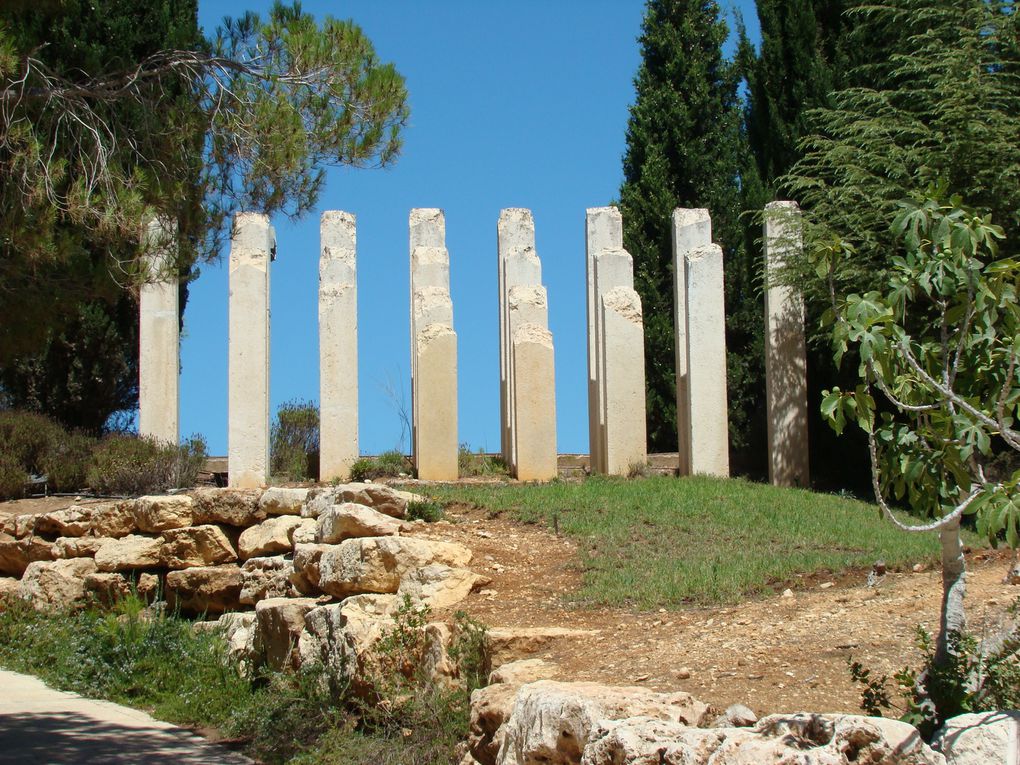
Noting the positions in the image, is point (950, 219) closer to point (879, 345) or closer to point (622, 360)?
point (879, 345)

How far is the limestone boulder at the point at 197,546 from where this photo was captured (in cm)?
1209

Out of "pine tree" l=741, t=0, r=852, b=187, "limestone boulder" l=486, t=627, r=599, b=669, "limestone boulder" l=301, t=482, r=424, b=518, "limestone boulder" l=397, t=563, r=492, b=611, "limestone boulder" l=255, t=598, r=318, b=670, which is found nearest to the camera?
"limestone boulder" l=486, t=627, r=599, b=669

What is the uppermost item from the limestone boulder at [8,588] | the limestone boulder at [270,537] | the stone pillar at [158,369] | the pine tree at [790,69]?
the pine tree at [790,69]

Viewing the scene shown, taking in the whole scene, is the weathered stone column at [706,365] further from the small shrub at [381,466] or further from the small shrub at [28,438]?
the small shrub at [28,438]

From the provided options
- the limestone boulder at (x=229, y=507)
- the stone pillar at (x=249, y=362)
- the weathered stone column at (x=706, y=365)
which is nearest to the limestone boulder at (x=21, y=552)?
the limestone boulder at (x=229, y=507)

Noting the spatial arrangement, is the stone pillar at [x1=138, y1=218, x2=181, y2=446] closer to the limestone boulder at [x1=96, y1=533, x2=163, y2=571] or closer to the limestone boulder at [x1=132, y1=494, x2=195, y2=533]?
the limestone boulder at [x1=96, y1=533, x2=163, y2=571]

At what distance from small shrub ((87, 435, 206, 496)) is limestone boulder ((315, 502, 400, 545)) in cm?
491

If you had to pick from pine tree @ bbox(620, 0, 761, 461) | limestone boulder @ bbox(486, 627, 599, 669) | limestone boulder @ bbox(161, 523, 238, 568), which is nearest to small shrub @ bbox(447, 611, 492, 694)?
limestone boulder @ bbox(486, 627, 599, 669)

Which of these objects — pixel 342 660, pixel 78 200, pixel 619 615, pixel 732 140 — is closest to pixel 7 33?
pixel 78 200

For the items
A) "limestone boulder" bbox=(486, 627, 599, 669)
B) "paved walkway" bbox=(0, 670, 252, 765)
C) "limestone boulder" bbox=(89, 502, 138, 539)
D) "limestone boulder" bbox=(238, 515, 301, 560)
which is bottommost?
"paved walkway" bbox=(0, 670, 252, 765)

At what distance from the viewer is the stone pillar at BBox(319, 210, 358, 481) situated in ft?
50.5

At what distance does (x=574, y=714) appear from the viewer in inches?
229

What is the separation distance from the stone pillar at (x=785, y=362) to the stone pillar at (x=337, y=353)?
17.5 feet

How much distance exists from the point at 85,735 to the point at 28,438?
20.7ft
